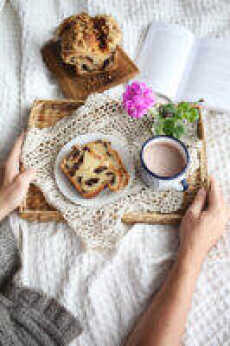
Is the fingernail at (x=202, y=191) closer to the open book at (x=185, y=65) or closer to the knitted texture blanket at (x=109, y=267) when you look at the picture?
the knitted texture blanket at (x=109, y=267)

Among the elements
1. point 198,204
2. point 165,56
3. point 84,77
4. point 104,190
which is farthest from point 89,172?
point 165,56

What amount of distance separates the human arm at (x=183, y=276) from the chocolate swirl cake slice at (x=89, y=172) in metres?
0.24

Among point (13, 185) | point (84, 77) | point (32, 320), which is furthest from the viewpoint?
point (84, 77)

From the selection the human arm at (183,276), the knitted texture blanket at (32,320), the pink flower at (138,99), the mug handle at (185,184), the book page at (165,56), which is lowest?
the knitted texture blanket at (32,320)

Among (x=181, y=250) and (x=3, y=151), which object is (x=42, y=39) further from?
(x=181, y=250)

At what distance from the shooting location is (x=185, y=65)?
1.35 metres

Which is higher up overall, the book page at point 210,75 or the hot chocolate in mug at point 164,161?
the book page at point 210,75

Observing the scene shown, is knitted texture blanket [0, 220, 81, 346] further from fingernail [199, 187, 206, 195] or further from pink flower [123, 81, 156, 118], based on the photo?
pink flower [123, 81, 156, 118]

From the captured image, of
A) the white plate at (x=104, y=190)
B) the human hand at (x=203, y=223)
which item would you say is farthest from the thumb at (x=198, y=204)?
the white plate at (x=104, y=190)

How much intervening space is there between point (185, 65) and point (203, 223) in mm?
679

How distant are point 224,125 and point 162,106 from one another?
0.90ft

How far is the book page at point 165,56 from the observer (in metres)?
1.30

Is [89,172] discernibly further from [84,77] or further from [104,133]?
[84,77]

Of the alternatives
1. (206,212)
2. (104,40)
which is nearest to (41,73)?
(104,40)
